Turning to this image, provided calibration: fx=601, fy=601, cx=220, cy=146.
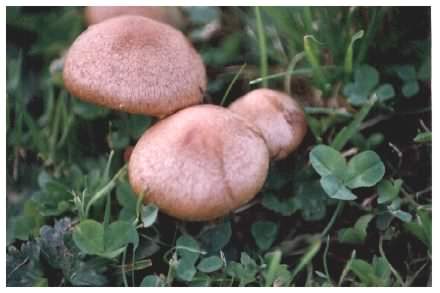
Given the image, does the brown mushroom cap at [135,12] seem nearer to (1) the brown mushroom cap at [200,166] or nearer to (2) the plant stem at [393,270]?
(1) the brown mushroom cap at [200,166]

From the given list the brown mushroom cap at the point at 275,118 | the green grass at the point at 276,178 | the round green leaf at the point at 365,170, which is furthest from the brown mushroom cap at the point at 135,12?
the round green leaf at the point at 365,170

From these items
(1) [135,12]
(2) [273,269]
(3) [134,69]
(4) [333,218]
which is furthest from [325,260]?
A: (1) [135,12]

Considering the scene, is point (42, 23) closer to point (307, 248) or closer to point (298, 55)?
point (298, 55)

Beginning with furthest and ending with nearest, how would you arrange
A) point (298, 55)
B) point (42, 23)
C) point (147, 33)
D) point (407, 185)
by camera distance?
1. point (42, 23)
2. point (298, 55)
3. point (407, 185)
4. point (147, 33)

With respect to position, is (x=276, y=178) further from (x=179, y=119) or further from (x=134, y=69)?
(x=134, y=69)

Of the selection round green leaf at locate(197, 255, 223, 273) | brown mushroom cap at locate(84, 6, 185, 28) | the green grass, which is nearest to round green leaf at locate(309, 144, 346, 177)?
the green grass

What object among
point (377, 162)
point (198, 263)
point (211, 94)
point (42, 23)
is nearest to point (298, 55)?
point (211, 94)

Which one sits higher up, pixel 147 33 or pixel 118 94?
pixel 147 33
